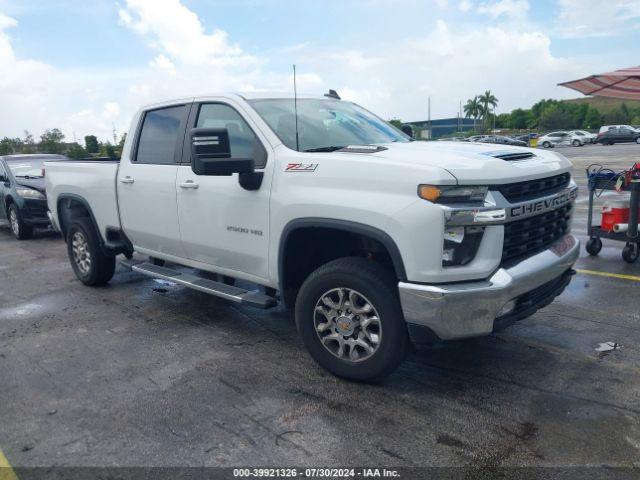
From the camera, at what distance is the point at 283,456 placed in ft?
9.64

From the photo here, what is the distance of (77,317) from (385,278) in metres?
3.43

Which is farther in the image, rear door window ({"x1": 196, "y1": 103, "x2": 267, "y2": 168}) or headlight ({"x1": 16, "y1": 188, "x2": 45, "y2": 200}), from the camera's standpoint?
headlight ({"x1": 16, "y1": 188, "x2": 45, "y2": 200})

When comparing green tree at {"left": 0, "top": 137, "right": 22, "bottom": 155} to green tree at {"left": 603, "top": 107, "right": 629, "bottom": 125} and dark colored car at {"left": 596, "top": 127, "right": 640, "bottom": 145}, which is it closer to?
dark colored car at {"left": 596, "top": 127, "right": 640, "bottom": 145}

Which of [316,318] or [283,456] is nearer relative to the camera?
[283,456]

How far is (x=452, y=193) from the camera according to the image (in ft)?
10.3

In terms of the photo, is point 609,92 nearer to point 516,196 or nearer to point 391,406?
point 516,196

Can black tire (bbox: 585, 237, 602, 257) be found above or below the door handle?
below

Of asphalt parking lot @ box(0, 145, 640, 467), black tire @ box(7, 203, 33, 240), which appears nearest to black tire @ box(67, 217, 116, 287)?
asphalt parking lot @ box(0, 145, 640, 467)

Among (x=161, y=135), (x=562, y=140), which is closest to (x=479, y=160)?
(x=161, y=135)

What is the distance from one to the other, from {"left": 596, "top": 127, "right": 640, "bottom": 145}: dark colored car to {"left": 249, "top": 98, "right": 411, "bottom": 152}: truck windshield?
45.3m

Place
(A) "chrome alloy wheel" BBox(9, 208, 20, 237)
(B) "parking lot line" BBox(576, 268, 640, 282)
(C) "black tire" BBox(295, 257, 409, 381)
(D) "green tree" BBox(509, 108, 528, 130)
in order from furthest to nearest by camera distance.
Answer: (D) "green tree" BBox(509, 108, 528, 130) < (A) "chrome alloy wheel" BBox(9, 208, 20, 237) < (B) "parking lot line" BBox(576, 268, 640, 282) < (C) "black tire" BBox(295, 257, 409, 381)

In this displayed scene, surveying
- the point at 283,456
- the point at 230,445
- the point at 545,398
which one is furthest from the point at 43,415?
the point at 545,398

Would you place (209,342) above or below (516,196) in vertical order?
below

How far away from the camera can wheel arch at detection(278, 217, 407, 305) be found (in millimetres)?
3264
